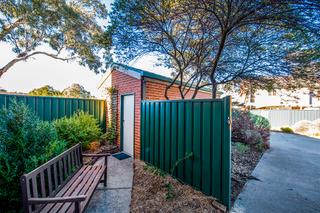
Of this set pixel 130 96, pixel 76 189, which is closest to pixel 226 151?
pixel 76 189

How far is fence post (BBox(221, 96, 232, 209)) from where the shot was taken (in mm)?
2754

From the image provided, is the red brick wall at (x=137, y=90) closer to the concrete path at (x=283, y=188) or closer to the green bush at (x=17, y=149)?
the green bush at (x=17, y=149)

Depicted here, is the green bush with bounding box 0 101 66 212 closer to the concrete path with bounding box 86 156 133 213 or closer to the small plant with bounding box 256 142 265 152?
the concrete path with bounding box 86 156 133 213

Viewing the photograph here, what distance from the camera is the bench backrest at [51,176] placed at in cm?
192

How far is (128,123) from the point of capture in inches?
247

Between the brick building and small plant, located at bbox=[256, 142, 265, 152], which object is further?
small plant, located at bbox=[256, 142, 265, 152]

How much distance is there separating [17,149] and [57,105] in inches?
148

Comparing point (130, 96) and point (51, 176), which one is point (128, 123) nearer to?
point (130, 96)

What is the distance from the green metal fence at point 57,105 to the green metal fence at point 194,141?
136 inches

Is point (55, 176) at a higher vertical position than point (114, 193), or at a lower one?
higher

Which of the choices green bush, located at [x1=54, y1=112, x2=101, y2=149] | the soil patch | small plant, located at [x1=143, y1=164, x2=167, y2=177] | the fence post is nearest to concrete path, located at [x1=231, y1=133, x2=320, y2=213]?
the soil patch

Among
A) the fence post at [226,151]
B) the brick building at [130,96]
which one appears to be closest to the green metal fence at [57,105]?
the brick building at [130,96]

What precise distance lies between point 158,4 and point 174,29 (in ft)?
3.94

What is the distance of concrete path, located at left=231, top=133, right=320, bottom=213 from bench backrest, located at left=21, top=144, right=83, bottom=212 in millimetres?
2985
